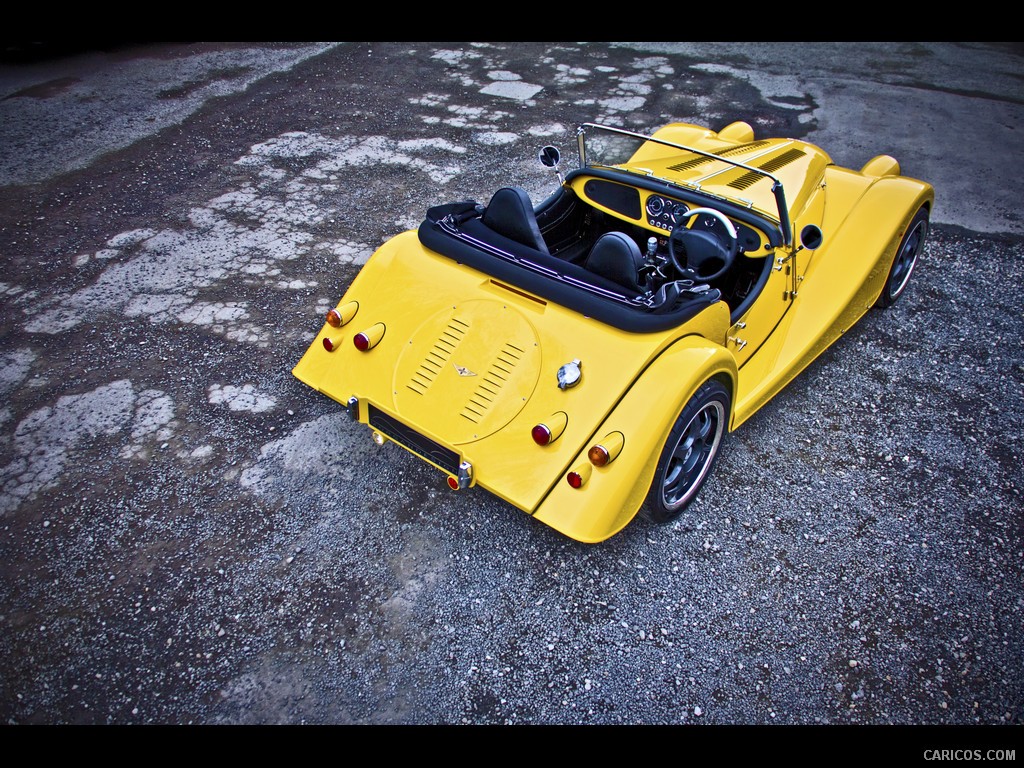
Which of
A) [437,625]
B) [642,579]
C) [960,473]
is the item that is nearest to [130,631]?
[437,625]

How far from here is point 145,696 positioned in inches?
115

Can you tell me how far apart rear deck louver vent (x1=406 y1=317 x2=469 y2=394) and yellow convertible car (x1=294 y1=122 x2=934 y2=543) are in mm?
12

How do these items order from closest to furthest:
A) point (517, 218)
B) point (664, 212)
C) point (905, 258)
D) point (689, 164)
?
point (517, 218), point (664, 212), point (689, 164), point (905, 258)

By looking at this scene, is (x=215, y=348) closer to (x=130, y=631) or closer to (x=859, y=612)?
(x=130, y=631)

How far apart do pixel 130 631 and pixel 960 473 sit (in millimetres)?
4573

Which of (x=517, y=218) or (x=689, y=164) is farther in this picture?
(x=689, y=164)

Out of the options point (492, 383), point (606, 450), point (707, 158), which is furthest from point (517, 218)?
point (707, 158)

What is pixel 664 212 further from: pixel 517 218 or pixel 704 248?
pixel 517 218

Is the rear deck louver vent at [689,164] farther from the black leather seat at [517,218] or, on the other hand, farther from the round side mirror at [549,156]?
the black leather seat at [517,218]

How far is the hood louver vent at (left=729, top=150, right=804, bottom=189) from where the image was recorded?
4.40 m

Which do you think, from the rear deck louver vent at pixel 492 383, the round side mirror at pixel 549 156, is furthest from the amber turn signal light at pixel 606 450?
the round side mirror at pixel 549 156

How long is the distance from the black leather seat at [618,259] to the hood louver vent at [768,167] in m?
1.37

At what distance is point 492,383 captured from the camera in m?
3.31

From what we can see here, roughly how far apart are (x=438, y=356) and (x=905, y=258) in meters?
3.92
